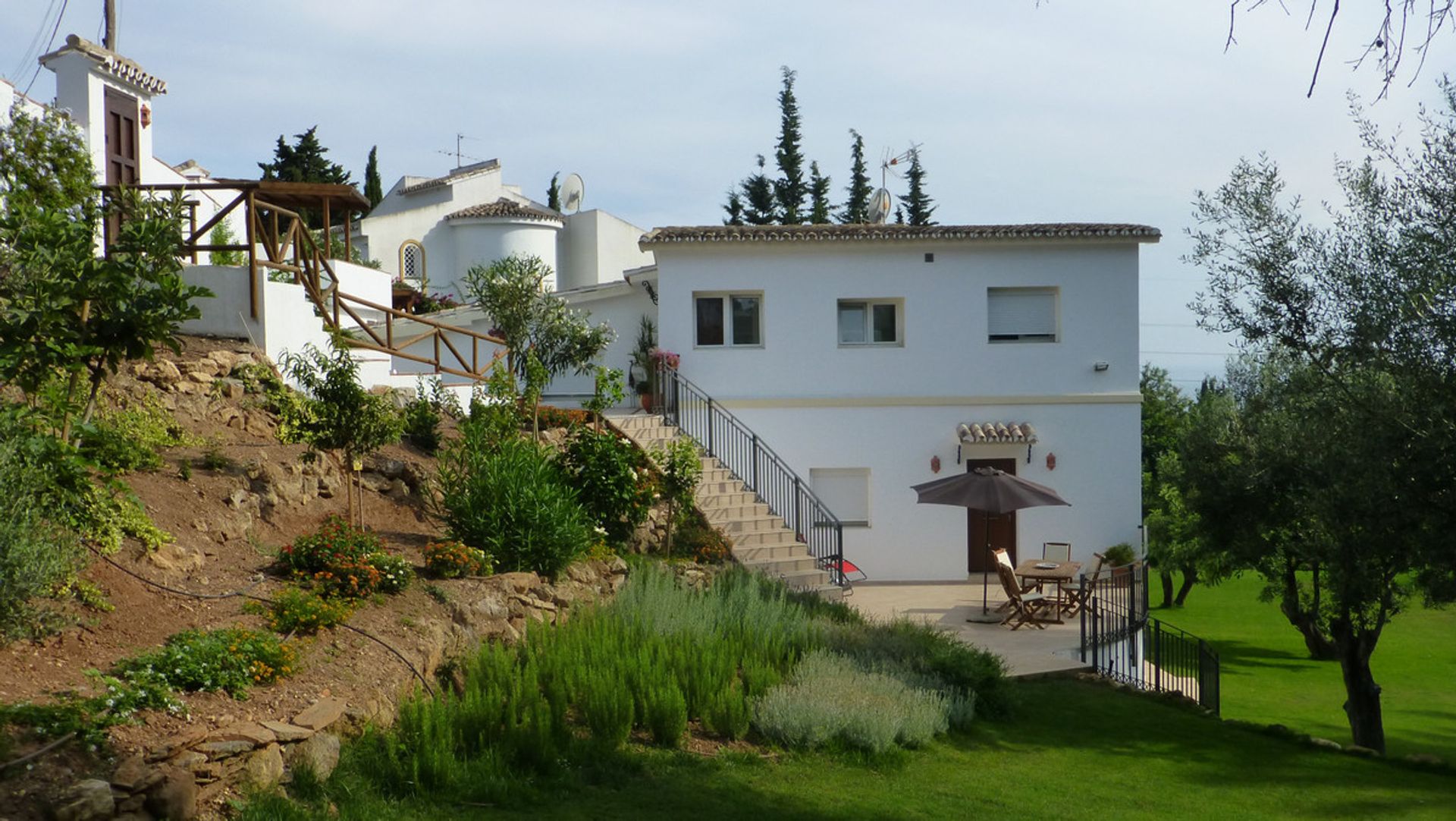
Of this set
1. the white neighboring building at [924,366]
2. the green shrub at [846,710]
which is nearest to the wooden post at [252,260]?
the green shrub at [846,710]

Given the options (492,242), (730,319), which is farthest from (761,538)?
(492,242)

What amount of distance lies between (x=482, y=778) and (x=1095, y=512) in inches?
613

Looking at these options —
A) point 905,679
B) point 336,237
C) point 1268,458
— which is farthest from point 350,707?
point 336,237

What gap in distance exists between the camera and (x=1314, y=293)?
10.1 metres

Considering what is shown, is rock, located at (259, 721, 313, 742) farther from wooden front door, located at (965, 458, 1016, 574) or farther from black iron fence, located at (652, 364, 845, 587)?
wooden front door, located at (965, 458, 1016, 574)

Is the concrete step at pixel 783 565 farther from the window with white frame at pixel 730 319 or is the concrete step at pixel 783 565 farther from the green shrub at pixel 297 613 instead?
the green shrub at pixel 297 613

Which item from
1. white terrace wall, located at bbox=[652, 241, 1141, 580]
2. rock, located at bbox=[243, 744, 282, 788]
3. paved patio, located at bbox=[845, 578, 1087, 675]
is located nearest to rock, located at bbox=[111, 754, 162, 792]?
rock, located at bbox=[243, 744, 282, 788]

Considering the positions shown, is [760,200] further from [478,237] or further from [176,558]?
[176,558]

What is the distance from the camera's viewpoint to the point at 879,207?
25.5m

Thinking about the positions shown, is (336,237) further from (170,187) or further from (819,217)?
(819,217)

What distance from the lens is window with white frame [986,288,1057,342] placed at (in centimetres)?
2116

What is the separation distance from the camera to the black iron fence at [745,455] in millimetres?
18312

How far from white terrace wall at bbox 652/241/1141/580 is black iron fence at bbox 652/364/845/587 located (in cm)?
63

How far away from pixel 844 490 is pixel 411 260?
17177mm
